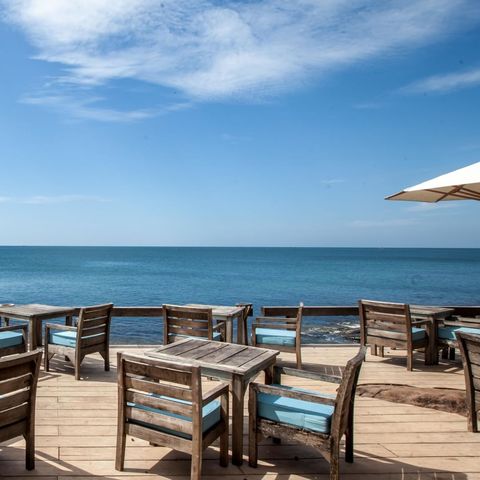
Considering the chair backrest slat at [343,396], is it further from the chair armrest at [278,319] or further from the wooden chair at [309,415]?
the chair armrest at [278,319]

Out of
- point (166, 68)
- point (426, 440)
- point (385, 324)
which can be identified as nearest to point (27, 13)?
point (166, 68)

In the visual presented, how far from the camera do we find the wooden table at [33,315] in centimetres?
605

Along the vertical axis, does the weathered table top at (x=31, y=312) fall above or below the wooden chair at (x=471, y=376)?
above

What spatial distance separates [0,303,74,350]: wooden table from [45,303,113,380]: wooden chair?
12.6 inches

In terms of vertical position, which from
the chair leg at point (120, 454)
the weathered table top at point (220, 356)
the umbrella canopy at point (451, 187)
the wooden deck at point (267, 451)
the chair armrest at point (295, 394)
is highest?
Answer: the umbrella canopy at point (451, 187)

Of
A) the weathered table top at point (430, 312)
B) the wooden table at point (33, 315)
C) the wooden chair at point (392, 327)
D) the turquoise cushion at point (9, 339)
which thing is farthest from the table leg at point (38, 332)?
the weathered table top at point (430, 312)

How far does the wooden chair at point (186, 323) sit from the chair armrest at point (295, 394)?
2.28 metres

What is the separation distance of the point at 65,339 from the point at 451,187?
17.6 feet

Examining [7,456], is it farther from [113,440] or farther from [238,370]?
[238,370]

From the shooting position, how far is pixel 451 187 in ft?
17.7

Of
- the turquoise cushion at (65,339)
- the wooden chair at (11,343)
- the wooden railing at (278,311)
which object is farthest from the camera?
the wooden railing at (278,311)

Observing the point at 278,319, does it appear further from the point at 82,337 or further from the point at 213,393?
the point at 213,393

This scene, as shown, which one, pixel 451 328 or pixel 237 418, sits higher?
pixel 451 328

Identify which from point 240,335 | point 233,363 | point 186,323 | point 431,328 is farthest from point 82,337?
point 431,328
